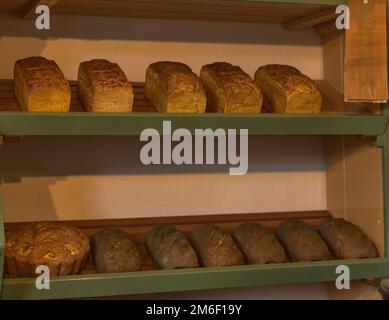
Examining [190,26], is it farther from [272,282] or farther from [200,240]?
[272,282]

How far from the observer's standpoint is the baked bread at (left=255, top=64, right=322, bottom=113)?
2.08m

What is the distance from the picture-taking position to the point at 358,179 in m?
2.29

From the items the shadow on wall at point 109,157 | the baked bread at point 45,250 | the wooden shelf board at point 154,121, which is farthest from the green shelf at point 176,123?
the shadow on wall at point 109,157

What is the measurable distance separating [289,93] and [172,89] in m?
0.38

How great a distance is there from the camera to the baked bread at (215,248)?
199cm

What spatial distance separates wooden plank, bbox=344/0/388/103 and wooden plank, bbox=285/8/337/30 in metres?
0.12

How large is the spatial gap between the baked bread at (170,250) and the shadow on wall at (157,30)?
2.34 feet

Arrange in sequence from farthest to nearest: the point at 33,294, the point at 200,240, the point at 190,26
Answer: the point at 190,26
the point at 200,240
the point at 33,294

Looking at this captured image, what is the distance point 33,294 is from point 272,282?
696 mm

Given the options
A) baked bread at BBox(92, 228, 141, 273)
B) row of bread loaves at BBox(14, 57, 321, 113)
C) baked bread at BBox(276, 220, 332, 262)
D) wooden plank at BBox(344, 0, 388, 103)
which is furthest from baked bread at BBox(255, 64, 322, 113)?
baked bread at BBox(92, 228, 141, 273)

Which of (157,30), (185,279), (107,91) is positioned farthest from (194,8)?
(185,279)

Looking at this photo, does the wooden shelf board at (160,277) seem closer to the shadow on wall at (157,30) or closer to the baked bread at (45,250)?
the baked bread at (45,250)

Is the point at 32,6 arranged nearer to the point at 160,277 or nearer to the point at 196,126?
the point at 196,126
